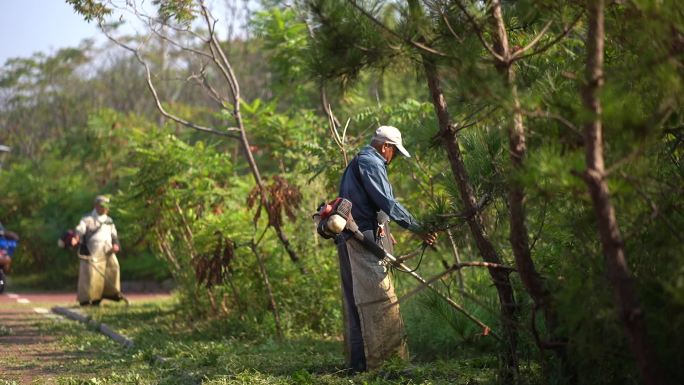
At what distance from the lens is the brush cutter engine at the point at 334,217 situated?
312 inches

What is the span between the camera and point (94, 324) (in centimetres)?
1419

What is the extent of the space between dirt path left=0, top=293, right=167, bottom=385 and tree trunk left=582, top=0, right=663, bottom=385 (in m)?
5.50

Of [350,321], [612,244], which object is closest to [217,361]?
[350,321]

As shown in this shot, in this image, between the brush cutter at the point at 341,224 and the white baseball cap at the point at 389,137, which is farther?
the white baseball cap at the point at 389,137

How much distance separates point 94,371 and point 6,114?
42.0 metres

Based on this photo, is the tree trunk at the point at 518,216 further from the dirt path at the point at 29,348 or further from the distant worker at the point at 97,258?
the distant worker at the point at 97,258

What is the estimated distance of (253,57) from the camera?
42500mm

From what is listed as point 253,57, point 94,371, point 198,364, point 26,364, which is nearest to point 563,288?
point 198,364

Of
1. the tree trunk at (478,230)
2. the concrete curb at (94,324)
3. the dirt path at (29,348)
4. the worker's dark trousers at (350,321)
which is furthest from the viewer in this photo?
the concrete curb at (94,324)

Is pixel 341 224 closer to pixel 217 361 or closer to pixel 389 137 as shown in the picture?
pixel 389 137

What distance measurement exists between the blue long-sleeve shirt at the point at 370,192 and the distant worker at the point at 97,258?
9.63m

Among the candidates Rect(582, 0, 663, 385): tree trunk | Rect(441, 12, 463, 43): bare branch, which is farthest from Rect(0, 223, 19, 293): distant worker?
Rect(582, 0, 663, 385): tree trunk

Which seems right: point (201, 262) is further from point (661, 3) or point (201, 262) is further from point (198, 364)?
point (661, 3)

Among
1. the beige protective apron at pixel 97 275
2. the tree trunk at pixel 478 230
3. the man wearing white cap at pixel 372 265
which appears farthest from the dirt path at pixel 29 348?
the tree trunk at pixel 478 230
